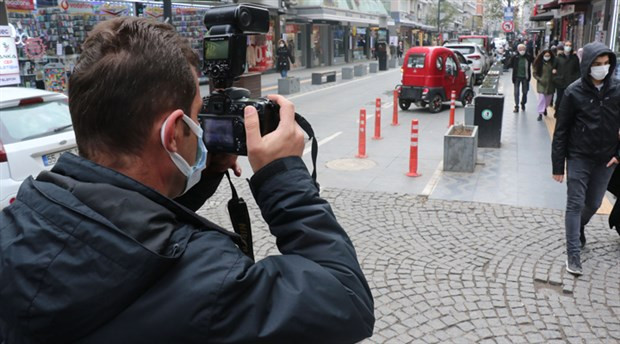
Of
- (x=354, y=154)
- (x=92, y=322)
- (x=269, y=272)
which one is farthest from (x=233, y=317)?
(x=354, y=154)

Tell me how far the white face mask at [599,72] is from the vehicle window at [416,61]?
33.2 feet

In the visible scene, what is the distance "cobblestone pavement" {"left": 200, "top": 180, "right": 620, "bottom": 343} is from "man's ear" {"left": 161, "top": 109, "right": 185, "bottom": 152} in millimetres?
2905

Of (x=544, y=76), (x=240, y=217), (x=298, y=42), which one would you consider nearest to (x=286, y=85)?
(x=544, y=76)

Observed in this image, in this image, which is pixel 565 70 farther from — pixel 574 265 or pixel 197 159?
pixel 197 159

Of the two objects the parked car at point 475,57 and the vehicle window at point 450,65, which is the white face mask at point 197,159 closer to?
the vehicle window at point 450,65

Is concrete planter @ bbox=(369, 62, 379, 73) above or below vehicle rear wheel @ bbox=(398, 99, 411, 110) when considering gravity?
above

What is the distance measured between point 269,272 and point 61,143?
524 centimetres

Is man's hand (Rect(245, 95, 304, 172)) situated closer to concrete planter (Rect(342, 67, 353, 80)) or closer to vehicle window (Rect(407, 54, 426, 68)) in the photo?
vehicle window (Rect(407, 54, 426, 68))

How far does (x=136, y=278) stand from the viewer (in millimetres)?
1042

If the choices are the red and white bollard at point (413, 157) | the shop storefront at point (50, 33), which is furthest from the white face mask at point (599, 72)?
the shop storefront at point (50, 33)

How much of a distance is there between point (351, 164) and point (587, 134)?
15.7 ft

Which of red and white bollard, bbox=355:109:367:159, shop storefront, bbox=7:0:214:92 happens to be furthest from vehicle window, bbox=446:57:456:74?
shop storefront, bbox=7:0:214:92

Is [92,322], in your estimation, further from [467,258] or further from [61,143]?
[61,143]

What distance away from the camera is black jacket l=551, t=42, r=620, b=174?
4.59 meters
